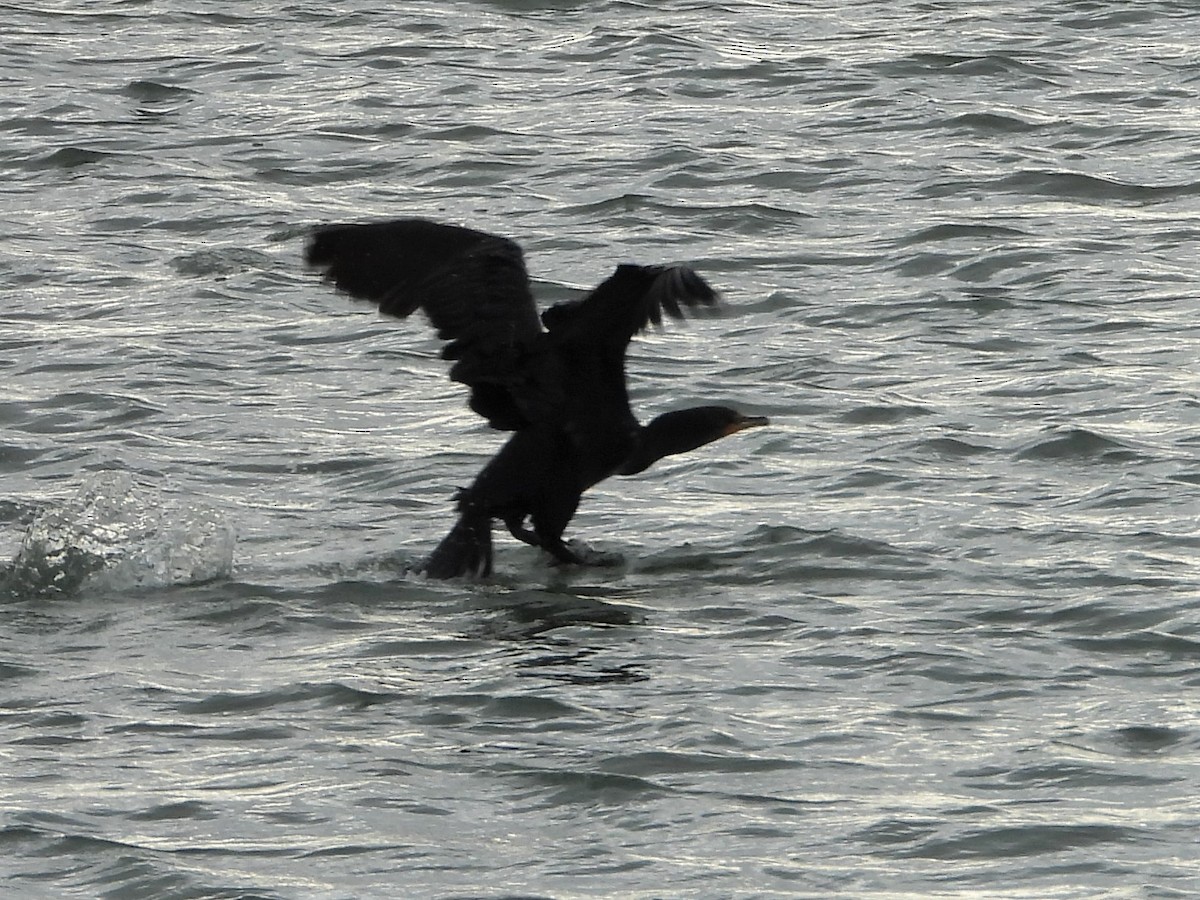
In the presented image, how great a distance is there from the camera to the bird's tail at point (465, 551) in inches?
300

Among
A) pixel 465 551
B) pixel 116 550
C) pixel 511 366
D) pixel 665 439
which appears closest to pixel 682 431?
pixel 665 439

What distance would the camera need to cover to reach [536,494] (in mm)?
7773

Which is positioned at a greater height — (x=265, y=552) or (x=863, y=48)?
(x=863, y=48)

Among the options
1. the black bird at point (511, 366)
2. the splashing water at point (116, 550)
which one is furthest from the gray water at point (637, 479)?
the black bird at point (511, 366)

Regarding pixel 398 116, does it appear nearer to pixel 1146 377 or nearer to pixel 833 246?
pixel 833 246

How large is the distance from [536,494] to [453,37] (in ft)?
28.5

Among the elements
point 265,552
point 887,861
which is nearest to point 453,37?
point 265,552

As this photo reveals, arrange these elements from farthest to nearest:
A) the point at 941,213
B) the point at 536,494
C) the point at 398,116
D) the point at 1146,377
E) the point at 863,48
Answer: the point at 863,48 < the point at 398,116 < the point at 941,213 < the point at 1146,377 < the point at 536,494

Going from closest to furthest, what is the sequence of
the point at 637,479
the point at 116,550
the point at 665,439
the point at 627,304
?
1. the point at 627,304
2. the point at 116,550
3. the point at 665,439
4. the point at 637,479

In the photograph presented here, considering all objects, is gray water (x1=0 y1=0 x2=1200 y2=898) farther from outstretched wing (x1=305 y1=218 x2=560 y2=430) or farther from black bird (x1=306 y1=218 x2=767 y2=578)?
outstretched wing (x1=305 y1=218 x2=560 y2=430)

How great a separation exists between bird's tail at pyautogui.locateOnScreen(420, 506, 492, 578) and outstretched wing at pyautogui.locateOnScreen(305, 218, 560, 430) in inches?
14.4

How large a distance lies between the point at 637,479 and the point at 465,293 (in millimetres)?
1463

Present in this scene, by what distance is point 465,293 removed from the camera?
Result: 764cm

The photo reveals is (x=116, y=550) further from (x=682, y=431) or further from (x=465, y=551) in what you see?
(x=682, y=431)
